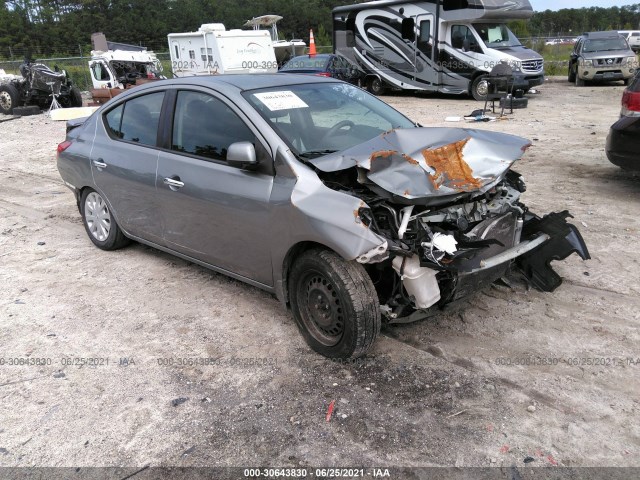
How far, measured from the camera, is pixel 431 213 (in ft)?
10.7

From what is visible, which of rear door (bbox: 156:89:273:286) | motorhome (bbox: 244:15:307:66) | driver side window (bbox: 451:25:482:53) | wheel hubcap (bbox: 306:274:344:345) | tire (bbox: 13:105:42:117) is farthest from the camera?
motorhome (bbox: 244:15:307:66)

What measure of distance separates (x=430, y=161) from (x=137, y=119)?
2766mm

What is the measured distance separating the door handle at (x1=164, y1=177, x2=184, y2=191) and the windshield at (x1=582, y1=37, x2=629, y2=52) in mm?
19114

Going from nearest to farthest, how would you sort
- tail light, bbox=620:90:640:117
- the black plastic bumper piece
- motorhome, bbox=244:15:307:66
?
the black plastic bumper piece → tail light, bbox=620:90:640:117 → motorhome, bbox=244:15:307:66

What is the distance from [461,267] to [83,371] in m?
2.50

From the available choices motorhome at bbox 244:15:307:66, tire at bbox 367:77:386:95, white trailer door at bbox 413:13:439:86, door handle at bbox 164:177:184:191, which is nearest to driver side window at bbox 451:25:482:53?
white trailer door at bbox 413:13:439:86

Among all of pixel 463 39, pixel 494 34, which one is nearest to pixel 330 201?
pixel 463 39

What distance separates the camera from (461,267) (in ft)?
10.3

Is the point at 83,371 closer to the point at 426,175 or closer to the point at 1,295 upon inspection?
the point at 1,295

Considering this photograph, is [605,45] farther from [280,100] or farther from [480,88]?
[280,100]

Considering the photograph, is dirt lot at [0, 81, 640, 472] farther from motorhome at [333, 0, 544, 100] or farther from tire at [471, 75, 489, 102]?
motorhome at [333, 0, 544, 100]

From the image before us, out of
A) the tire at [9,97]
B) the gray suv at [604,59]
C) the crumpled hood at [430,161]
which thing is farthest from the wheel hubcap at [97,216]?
the gray suv at [604,59]

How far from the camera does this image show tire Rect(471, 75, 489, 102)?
650 inches

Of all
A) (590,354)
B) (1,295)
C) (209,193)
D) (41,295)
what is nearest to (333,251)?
(209,193)
